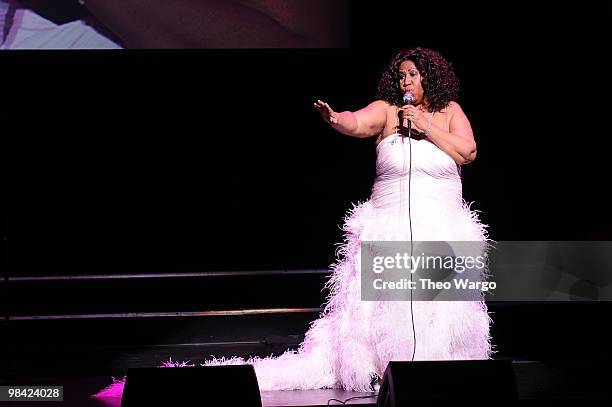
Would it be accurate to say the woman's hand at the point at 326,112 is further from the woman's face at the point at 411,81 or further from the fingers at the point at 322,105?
the woman's face at the point at 411,81

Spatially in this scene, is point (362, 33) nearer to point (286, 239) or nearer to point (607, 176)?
point (286, 239)

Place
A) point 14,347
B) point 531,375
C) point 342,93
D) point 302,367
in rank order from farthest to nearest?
point 342,93 → point 14,347 → point 531,375 → point 302,367

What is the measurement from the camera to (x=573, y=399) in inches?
131

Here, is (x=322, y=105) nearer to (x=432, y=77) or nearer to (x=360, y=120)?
(x=360, y=120)

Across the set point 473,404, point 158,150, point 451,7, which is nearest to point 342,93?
point 451,7

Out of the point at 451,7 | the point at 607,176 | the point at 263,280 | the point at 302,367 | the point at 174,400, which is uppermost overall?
the point at 451,7

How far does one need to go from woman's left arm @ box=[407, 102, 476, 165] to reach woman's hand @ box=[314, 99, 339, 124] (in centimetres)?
34

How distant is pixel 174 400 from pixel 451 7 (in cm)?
392

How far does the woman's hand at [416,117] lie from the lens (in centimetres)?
326

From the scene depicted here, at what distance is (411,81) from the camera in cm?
349

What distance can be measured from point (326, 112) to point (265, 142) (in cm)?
262

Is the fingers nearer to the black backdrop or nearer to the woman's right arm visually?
the woman's right arm

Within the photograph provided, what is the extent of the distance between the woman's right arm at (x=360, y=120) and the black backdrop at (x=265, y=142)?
6.85 feet

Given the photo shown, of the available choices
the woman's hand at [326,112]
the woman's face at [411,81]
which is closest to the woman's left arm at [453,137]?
the woman's face at [411,81]
